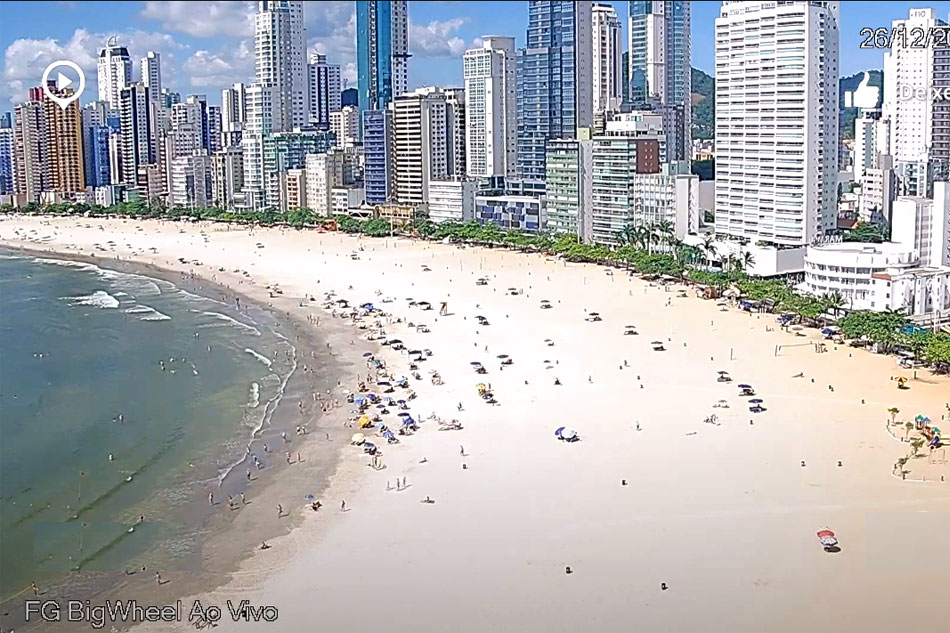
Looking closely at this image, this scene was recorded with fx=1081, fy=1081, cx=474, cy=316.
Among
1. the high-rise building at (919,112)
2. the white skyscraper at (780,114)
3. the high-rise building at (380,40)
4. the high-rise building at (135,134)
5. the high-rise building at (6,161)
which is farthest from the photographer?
the high-rise building at (380,40)

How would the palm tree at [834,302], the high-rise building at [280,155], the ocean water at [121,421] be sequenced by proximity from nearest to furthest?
the ocean water at [121,421] → the palm tree at [834,302] → the high-rise building at [280,155]

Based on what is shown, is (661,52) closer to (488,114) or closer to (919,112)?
(488,114)

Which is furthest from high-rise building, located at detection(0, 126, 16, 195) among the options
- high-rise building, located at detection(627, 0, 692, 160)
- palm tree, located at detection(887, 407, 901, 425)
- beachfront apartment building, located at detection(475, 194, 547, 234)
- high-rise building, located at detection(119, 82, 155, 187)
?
palm tree, located at detection(887, 407, 901, 425)

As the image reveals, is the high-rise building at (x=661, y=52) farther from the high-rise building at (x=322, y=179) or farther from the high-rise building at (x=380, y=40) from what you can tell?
the high-rise building at (x=322, y=179)

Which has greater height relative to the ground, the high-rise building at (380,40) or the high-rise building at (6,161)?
the high-rise building at (380,40)

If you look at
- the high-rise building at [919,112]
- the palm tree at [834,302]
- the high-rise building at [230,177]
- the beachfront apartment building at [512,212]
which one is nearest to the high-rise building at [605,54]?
the high-rise building at [919,112]

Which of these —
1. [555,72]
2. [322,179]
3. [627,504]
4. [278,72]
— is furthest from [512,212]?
[627,504]

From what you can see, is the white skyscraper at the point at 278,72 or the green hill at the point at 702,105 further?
the green hill at the point at 702,105
